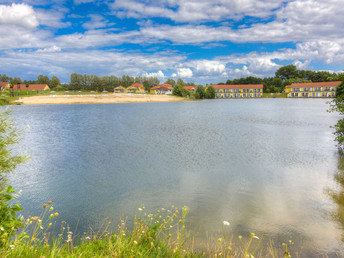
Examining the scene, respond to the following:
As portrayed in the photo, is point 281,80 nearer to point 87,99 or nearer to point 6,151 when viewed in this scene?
point 87,99

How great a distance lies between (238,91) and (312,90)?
170ft

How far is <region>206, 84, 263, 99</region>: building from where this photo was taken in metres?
174

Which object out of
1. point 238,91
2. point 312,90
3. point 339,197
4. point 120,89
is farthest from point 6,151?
point 312,90

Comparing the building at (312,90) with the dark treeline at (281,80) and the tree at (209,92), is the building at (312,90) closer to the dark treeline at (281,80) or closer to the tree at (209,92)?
the dark treeline at (281,80)

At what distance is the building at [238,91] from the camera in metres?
174

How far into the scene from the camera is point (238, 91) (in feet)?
583

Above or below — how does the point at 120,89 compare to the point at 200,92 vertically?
above

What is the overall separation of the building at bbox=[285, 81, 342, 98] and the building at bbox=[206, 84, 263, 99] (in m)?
22.5

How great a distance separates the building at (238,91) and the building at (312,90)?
886 inches

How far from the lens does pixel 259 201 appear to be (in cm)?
1115

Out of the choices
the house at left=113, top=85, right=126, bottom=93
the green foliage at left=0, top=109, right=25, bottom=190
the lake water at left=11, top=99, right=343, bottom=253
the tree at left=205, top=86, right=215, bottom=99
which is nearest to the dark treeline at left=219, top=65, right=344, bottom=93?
the tree at left=205, top=86, right=215, bottom=99

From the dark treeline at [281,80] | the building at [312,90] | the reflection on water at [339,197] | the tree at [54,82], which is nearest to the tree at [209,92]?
the dark treeline at [281,80]

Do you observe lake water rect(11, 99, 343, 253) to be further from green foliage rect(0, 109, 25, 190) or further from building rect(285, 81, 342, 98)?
building rect(285, 81, 342, 98)

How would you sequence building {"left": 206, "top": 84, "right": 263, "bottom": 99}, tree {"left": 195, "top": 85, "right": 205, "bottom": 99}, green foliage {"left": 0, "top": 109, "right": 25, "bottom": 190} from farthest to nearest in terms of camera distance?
building {"left": 206, "top": 84, "right": 263, "bottom": 99}, tree {"left": 195, "top": 85, "right": 205, "bottom": 99}, green foliage {"left": 0, "top": 109, "right": 25, "bottom": 190}
